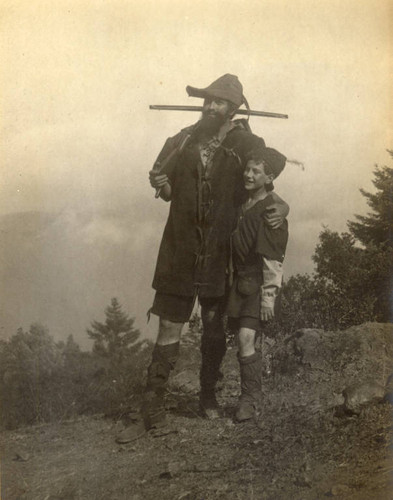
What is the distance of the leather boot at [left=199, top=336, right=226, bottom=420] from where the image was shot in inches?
146

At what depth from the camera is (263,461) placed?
9.32 feet

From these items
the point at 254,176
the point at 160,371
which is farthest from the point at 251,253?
the point at 160,371

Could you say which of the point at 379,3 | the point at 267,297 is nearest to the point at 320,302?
the point at 267,297

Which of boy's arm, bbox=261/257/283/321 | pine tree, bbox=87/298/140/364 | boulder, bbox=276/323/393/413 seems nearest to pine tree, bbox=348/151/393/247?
boulder, bbox=276/323/393/413

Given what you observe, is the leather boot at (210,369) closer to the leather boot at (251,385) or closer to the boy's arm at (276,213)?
the leather boot at (251,385)

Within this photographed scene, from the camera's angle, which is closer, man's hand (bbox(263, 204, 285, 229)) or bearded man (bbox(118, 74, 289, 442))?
man's hand (bbox(263, 204, 285, 229))

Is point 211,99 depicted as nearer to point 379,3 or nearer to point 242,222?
point 242,222

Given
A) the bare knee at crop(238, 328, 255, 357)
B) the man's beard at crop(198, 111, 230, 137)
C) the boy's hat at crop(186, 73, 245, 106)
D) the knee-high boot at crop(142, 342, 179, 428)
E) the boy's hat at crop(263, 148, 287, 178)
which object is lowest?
the knee-high boot at crop(142, 342, 179, 428)

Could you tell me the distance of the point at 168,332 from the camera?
3619 mm

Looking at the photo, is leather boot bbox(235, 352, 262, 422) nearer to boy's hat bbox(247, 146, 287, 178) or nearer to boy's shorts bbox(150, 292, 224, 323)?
boy's shorts bbox(150, 292, 224, 323)

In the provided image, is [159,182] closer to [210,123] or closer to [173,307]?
[210,123]

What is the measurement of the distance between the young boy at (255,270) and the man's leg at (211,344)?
0.18 m

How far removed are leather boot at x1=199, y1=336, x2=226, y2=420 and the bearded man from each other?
21mm

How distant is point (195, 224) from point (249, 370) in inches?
40.5
